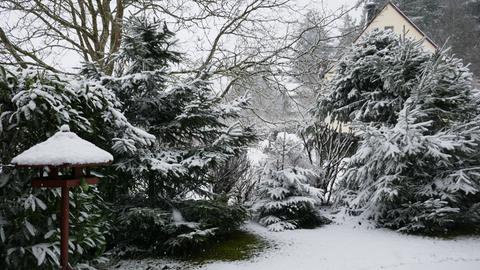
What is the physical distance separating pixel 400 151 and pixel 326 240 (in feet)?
6.10

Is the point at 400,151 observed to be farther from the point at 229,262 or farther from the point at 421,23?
the point at 421,23

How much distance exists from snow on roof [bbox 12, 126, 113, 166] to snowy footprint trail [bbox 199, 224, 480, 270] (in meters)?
2.23

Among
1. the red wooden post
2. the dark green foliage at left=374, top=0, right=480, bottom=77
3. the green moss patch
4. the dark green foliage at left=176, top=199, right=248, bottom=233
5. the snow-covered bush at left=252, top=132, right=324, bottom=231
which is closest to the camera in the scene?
the red wooden post

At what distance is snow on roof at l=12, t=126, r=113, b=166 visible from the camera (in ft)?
8.47

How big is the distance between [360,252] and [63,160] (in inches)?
156

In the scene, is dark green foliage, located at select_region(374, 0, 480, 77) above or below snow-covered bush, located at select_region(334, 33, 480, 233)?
above

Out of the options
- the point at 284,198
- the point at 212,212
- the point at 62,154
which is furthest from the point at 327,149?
the point at 62,154

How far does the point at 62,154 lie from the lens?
2.62 m

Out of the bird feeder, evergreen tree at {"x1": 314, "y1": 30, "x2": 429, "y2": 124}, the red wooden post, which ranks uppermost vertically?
evergreen tree at {"x1": 314, "y1": 30, "x2": 429, "y2": 124}

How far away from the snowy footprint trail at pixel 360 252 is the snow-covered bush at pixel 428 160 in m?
0.44

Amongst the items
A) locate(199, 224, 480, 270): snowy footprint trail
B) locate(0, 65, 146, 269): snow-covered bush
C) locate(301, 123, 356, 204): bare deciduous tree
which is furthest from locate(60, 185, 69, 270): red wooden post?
locate(301, 123, 356, 204): bare deciduous tree

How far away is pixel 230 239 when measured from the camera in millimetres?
5465

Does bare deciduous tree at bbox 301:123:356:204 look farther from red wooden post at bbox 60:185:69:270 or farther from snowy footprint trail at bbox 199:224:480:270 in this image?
red wooden post at bbox 60:185:69:270

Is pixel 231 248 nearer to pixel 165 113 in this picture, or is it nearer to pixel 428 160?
pixel 165 113
